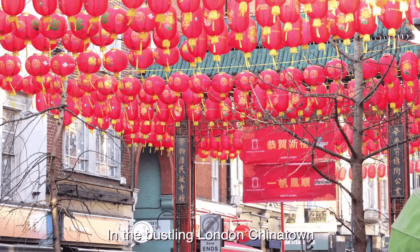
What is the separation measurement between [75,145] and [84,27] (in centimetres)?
1031

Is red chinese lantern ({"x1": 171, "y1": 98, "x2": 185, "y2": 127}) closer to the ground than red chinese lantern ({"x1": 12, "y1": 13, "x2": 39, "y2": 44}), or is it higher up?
closer to the ground

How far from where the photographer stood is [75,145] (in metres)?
21.8

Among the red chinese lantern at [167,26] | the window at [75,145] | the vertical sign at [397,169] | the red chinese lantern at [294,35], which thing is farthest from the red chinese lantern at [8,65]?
the vertical sign at [397,169]

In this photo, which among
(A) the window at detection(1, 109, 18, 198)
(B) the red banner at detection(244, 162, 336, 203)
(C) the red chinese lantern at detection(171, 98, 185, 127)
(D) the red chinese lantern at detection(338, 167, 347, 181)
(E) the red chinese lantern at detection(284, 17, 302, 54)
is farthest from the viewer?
(D) the red chinese lantern at detection(338, 167, 347, 181)

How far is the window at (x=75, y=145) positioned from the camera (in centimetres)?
2134

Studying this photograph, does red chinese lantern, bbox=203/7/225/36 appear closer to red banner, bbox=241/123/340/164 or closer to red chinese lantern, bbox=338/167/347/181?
red banner, bbox=241/123/340/164

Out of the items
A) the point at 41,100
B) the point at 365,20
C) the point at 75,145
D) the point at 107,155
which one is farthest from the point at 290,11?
the point at 107,155

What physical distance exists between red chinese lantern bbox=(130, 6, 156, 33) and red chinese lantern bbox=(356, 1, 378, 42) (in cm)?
344

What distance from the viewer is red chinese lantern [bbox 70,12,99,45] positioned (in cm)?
1186

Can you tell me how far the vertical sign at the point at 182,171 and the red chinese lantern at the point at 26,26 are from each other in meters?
9.01

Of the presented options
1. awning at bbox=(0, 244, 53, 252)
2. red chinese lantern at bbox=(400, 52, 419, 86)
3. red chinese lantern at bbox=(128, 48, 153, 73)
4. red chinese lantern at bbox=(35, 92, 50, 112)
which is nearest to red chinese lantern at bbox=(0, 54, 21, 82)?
red chinese lantern at bbox=(128, 48, 153, 73)

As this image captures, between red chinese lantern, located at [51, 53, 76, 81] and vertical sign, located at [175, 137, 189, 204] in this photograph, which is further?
vertical sign, located at [175, 137, 189, 204]

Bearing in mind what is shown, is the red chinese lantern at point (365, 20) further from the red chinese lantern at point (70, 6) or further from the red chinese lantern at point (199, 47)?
the red chinese lantern at point (70, 6)

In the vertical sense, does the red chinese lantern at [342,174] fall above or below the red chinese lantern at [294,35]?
below
